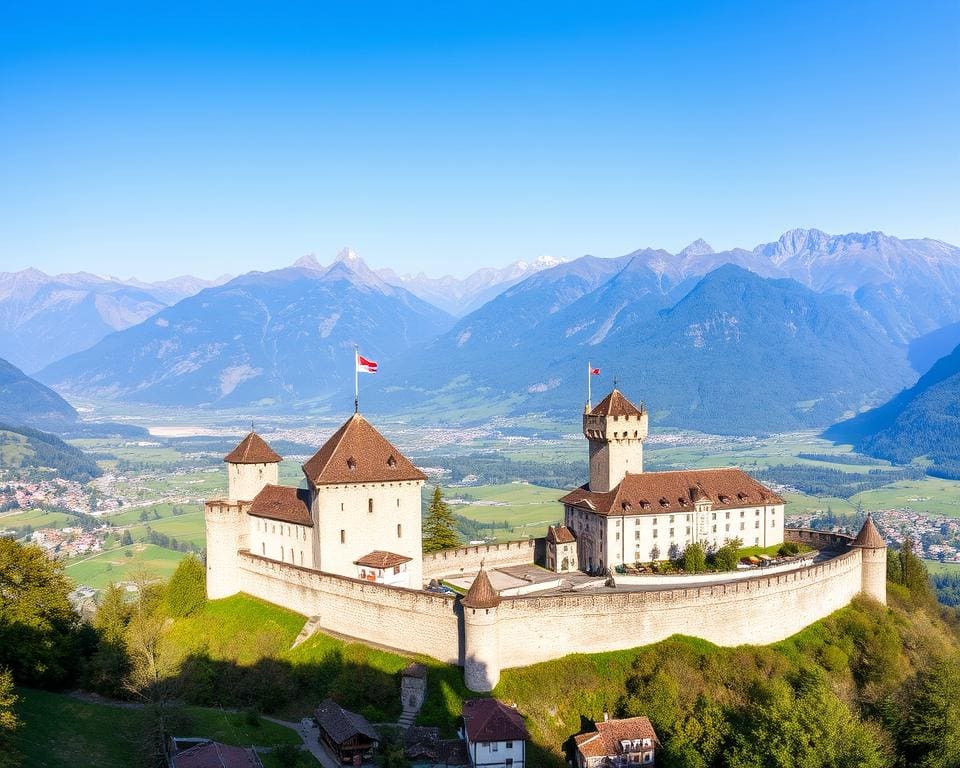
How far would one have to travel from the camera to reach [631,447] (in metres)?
75.5

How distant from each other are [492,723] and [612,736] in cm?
730

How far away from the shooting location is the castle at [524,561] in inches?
2207

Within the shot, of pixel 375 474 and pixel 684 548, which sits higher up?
pixel 375 474

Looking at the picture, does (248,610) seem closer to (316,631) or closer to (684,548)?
(316,631)

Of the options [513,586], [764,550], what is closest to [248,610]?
[513,586]

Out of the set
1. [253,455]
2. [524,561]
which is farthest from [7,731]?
[524,561]

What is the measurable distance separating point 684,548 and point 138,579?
1651 inches

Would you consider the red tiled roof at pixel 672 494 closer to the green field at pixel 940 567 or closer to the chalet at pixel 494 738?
the chalet at pixel 494 738

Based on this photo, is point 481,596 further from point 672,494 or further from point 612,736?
point 672,494

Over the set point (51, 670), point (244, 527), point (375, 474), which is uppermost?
point (375, 474)

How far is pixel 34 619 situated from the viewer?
56438 millimetres

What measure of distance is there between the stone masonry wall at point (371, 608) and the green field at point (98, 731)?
28.8 feet

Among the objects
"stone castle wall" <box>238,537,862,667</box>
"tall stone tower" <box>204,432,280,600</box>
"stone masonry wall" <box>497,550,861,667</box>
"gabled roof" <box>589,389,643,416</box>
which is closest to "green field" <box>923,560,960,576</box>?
"stone masonry wall" <box>497,550,861,667</box>

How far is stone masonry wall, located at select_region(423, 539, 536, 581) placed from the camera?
71562mm
